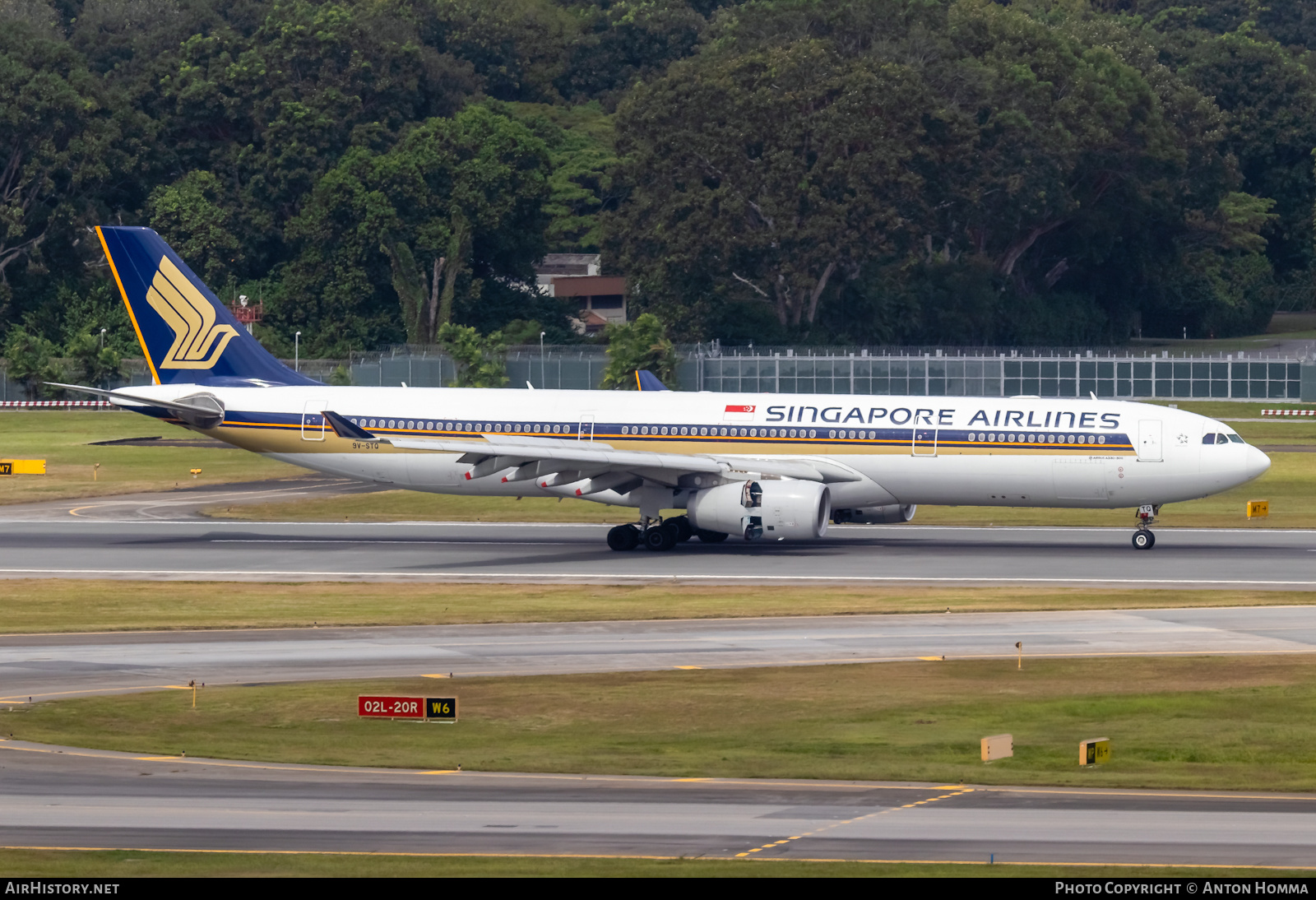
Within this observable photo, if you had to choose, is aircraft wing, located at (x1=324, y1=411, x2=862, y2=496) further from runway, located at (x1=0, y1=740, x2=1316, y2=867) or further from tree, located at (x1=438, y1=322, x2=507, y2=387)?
tree, located at (x1=438, y1=322, x2=507, y2=387)

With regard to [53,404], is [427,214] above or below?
above

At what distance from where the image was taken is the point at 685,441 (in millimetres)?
56094

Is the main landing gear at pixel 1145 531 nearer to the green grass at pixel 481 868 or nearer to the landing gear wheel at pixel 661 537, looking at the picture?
the landing gear wheel at pixel 661 537

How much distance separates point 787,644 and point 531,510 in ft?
101

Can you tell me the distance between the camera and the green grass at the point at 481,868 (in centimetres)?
1978

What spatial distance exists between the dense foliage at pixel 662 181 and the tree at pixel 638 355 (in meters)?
19.2

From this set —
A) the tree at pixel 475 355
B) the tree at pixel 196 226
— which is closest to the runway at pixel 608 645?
the tree at pixel 475 355

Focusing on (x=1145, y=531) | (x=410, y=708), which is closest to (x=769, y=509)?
(x=1145, y=531)

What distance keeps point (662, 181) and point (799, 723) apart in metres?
114

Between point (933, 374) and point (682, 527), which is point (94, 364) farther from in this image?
point (682, 527)

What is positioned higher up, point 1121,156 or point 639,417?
point 1121,156

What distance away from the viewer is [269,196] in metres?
148
